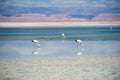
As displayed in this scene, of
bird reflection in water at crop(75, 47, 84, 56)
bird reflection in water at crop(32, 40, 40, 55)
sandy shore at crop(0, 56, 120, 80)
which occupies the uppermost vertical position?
bird reflection in water at crop(32, 40, 40, 55)

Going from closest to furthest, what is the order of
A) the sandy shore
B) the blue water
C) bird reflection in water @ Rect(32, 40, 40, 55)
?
the sandy shore
the blue water
bird reflection in water @ Rect(32, 40, 40, 55)

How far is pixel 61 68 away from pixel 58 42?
1.90ft

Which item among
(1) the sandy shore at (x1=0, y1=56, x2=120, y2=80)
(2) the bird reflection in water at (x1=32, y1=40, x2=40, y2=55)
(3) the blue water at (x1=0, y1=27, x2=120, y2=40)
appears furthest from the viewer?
(2) the bird reflection in water at (x1=32, y1=40, x2=40, y2=55)

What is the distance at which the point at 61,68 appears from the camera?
346 cm

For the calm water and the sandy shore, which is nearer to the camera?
the sandy shore

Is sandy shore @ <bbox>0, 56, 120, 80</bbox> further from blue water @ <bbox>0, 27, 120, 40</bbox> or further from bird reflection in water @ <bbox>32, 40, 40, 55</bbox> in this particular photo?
blue water @ <bbox>0, 27, 120, 40</bbox>

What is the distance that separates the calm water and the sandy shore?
15 cm

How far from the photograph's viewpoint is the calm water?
3.66 m

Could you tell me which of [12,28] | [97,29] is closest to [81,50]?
[97,29]

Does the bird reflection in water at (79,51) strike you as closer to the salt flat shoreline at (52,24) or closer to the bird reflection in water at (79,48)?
the bird reflection in water at (79,48)

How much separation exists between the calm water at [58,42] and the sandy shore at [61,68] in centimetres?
15

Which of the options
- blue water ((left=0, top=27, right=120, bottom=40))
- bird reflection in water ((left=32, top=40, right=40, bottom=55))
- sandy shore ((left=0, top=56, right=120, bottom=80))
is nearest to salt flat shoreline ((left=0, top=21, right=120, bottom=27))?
blue water ((left=0, top=27, right=120, bottom=40))

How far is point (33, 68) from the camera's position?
3.43 m

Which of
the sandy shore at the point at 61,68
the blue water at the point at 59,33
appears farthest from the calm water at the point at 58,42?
the sandy shore at the point at 61,68
